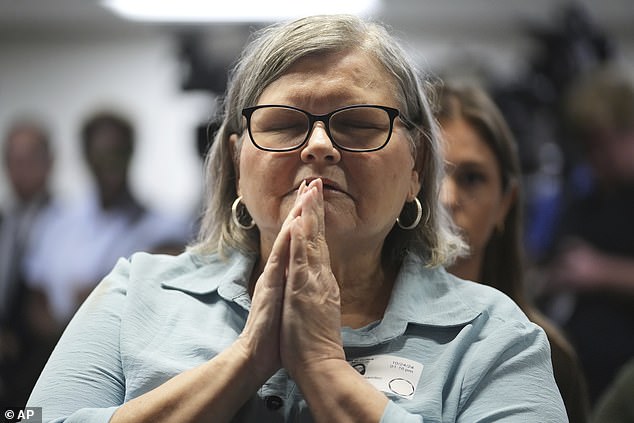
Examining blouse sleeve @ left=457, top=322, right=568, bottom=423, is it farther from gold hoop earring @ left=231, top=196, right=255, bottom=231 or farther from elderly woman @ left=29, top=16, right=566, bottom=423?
gold hoop earring @ left=231, top=196, right=255, bottom=231

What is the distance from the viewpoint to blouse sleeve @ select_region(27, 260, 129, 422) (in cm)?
129

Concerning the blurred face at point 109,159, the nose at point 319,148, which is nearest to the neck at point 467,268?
the nose at point 319,148

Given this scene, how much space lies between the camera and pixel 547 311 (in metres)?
3.22

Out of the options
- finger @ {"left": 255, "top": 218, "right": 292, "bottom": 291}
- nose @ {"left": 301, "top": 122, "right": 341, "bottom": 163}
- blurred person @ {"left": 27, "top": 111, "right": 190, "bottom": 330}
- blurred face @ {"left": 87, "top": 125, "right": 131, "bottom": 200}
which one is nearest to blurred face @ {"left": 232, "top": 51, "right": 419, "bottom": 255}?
nose @ {"left": 301, "top": 122, "right": 341, "bottom": 163}

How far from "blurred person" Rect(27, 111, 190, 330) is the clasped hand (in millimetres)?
2774

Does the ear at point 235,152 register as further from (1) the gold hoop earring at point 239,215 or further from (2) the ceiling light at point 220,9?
(2) the ceiling light at point 220,9

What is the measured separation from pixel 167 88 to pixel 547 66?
3.37 meters

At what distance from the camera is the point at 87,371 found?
133cm

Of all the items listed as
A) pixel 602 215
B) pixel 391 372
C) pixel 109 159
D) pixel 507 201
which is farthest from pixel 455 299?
pixel 109 159

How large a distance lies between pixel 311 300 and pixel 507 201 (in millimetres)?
990

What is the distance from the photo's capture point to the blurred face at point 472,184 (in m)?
2.03

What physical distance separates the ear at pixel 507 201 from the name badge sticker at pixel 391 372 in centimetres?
86

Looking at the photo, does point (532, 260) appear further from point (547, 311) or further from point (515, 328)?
point (515, 328)

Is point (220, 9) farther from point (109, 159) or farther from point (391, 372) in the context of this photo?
point (391, 372)
